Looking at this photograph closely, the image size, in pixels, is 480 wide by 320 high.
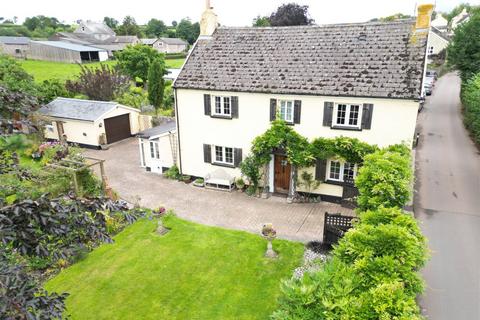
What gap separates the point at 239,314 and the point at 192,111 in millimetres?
12242

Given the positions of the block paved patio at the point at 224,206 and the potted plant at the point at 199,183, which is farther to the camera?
the potted plant at the point at 199,183

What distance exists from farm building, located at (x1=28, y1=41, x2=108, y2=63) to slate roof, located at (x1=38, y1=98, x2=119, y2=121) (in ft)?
152

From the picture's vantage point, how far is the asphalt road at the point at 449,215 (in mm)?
10539

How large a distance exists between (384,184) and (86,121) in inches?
916

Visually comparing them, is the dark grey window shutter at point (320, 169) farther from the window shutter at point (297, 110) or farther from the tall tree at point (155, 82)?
the tall tree at point (155, 82)

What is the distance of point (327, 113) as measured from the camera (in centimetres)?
1669

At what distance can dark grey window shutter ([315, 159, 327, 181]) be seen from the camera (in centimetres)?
1753

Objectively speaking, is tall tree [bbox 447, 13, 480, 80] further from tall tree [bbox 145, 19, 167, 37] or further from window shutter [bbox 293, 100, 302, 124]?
tall tree [bbox 145, 19, 167, 37]

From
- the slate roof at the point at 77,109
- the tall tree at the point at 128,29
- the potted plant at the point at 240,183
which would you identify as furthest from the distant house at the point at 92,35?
the potted plant at the point at 240,183

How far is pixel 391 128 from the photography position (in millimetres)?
15758

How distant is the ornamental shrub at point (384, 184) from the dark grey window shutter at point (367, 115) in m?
3.85

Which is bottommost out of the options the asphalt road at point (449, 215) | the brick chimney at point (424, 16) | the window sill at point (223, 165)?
the asphalt road at point (449, 215)

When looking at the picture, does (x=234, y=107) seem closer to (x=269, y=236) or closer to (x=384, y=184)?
(x=269, y=236)

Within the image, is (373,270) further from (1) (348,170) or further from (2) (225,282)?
(1) (348,170)
